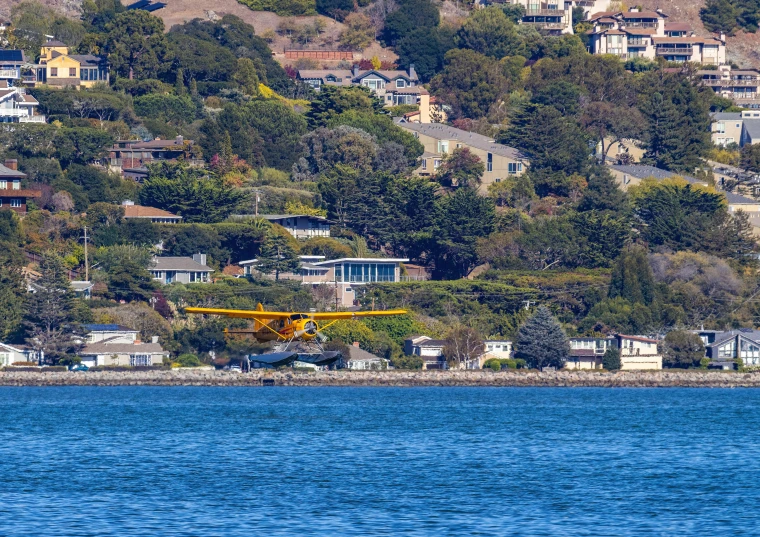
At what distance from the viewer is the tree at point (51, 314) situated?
11244cm

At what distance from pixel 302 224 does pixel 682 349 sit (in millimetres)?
33790

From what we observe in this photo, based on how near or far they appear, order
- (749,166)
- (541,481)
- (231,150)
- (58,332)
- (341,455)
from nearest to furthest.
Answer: (541,481) → (341,455) → (58,332) → (231,150) → (749,166)

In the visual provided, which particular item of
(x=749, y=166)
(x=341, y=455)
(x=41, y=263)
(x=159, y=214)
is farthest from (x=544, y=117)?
(x=341, y=455)

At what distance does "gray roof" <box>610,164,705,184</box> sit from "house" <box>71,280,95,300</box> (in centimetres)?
5500

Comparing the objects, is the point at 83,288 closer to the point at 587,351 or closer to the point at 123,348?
the point at 123,348

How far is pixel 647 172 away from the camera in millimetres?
155250

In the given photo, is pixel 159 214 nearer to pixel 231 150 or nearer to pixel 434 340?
pixel 231 150

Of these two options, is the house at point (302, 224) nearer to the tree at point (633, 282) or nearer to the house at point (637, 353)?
the tree at point (633, 282)

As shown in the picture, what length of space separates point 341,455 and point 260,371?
5703 centimetres

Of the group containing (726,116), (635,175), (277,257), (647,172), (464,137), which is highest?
(726,116)

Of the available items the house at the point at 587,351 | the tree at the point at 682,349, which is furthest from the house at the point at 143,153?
the tree at the point at 682,349

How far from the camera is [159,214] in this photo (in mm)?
135375

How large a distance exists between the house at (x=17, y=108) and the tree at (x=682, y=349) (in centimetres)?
6350

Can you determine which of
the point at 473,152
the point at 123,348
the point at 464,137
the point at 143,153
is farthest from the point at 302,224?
the point at 464,137
